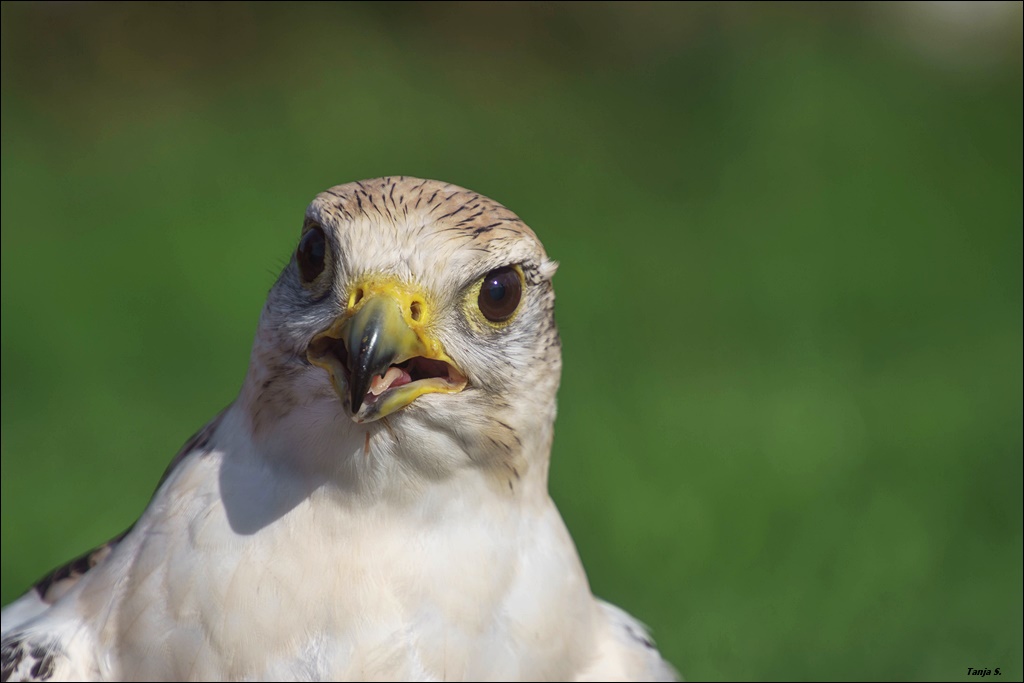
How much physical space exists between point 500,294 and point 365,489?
0.49m

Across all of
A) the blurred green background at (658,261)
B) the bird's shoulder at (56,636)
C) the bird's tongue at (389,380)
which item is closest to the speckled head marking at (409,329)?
the bird's tongue at (389,380)

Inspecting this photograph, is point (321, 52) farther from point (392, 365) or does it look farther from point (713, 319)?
point (392, 365)

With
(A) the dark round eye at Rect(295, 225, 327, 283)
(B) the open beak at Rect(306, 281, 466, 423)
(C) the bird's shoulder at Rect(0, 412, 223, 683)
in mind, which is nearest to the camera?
(B) the open beak at Rect(306, 281, 466, 423)

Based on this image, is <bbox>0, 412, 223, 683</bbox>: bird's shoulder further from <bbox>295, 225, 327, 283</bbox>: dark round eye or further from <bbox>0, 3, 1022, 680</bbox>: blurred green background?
<bbox>0, 3, 1022, 680</bbox>: blurred green background

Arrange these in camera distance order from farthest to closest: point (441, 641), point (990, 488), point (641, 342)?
point (641, 342), point (990, 488), point (441, 641)

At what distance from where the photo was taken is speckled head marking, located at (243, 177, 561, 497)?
7.84 ft

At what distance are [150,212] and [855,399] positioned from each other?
5181mm

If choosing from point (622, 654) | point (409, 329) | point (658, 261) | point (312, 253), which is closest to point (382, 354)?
point (409, 329)

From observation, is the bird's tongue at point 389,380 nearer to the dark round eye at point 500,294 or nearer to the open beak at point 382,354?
the open beak at point 382,354

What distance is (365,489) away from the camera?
8.32 ft

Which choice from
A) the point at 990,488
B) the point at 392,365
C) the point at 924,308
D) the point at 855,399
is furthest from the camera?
the point at 924,308

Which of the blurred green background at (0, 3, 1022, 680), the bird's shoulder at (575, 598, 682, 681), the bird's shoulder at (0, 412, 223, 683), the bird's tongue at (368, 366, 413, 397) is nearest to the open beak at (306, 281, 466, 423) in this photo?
the bird's tongue at (368, 366, 413, 397)

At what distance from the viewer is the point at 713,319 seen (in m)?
8.41

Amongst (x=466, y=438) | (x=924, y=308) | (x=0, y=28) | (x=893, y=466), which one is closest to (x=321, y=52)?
(x=0, y=28)
